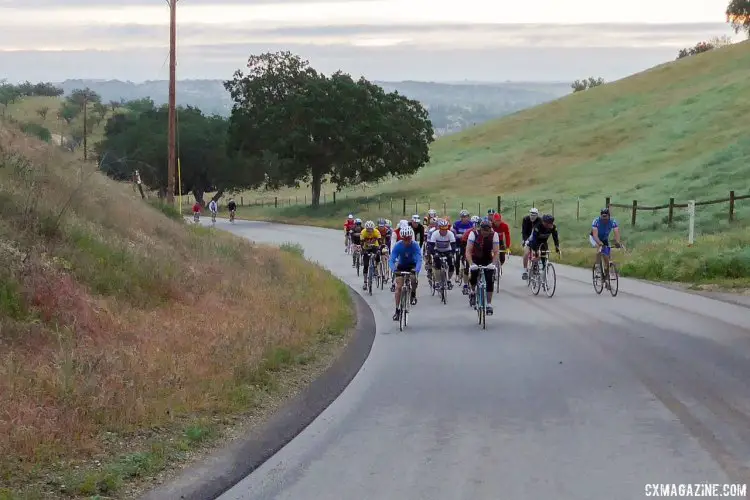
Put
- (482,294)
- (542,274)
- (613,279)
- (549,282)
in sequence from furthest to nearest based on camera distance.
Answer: (542,274), (549,282), (613,279), (482,294)

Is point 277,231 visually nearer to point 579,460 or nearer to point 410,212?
point 410,212

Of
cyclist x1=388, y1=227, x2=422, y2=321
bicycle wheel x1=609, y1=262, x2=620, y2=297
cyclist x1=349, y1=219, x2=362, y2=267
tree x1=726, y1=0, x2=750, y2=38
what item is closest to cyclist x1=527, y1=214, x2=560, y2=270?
bicycle wheel x1=609, y1=262, x2=620, y2=297

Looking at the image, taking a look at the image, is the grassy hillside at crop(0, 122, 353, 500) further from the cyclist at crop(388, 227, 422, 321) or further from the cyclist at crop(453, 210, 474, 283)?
the cyclist at crop(453, 210, 474, 283)

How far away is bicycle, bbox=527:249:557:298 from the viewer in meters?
20.8

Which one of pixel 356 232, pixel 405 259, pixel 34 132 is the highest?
pixel 34 132

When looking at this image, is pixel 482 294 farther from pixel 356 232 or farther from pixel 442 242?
pixel 356 232

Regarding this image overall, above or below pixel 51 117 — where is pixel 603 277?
below

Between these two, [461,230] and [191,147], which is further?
[191,147]

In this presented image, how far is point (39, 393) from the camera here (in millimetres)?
8695

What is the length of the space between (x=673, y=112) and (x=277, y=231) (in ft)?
137

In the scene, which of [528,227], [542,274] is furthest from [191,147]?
[542,274]

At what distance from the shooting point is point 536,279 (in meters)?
21.2

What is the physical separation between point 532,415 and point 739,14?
119938mm

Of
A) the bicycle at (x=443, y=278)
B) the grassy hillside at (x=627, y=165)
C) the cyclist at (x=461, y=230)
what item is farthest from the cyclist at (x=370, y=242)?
the grassy hillside at (x=627, y=165)
